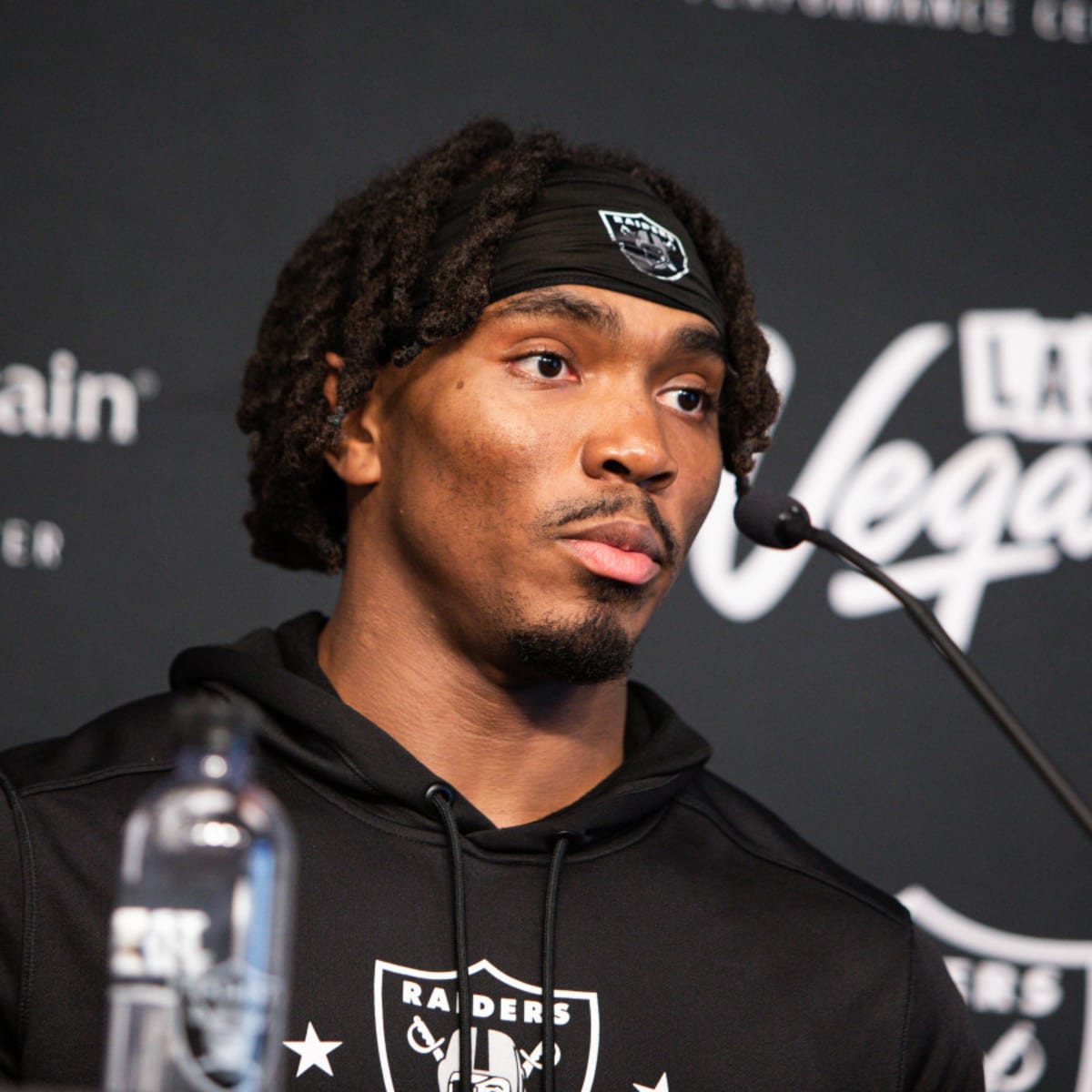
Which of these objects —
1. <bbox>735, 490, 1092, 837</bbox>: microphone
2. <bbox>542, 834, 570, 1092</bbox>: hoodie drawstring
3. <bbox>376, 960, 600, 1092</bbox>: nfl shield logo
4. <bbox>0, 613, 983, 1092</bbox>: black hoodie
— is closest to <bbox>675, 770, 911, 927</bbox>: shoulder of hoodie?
<bbox>0, 613, 983, 1092</bbox>: black hoodie

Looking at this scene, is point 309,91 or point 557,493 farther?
point 309,91

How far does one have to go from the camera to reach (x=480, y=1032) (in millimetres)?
1562

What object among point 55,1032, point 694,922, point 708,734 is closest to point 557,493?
point 694,922

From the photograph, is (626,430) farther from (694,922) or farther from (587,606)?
(694,922)

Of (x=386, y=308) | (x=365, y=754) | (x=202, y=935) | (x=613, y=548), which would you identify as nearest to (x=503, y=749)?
(x=365, y=754)

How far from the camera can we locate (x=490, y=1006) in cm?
158

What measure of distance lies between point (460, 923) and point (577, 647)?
0.97ft

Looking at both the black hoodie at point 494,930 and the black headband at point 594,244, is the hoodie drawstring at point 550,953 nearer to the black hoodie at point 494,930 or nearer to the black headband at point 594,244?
the black hoodie at point 494,930

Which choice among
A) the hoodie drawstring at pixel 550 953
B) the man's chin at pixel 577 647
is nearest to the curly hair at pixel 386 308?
the man's chin at pixel 577 647

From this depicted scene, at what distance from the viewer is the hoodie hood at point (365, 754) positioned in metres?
1.71

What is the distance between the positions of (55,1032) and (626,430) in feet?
2.60

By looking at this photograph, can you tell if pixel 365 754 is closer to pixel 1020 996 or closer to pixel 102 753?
pixel 102 753

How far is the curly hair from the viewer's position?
1.81 meters

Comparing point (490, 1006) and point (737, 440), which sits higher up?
point (737, 440)
